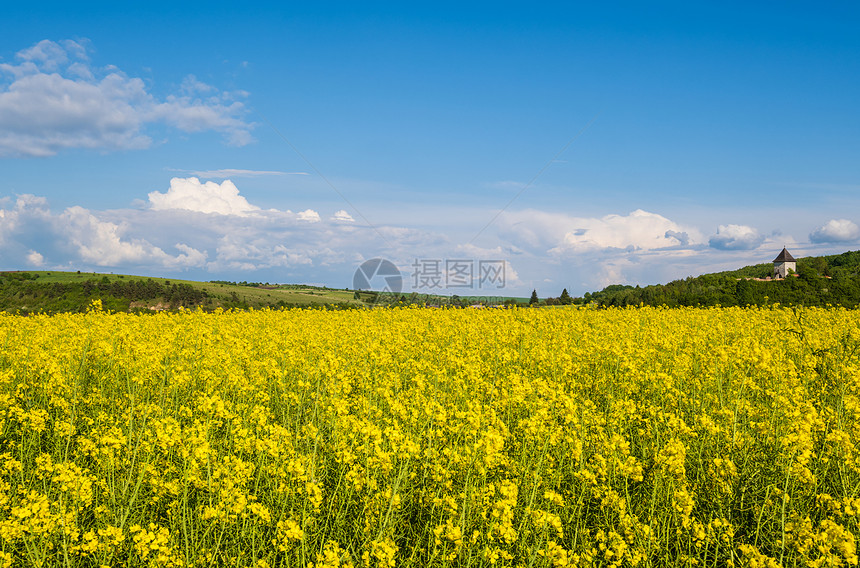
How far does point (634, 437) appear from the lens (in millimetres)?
6113

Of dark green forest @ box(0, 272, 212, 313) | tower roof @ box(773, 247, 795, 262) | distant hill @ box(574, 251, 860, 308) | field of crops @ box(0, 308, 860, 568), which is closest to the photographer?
field of crops @ box(0, 308, 860, 568)

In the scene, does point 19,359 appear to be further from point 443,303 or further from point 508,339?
point 443,303

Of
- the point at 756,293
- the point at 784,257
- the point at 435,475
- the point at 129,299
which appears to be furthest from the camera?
the point at 784,257

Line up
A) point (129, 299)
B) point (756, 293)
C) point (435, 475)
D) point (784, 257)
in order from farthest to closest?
point (784, 257) → point (129, 299) → point (756, 293) → point (435, 475)

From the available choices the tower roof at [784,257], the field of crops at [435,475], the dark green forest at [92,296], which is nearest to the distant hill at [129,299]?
the dark green forest at [92,296]

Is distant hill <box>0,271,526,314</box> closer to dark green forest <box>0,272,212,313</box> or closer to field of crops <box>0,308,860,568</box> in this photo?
dark green forest <box>0,272,212,313</box>

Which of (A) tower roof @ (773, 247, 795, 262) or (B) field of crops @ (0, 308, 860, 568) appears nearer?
(B) field of crops @ (0, 308, 860, 568)

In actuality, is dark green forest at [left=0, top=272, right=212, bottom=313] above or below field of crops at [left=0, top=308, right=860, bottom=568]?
above

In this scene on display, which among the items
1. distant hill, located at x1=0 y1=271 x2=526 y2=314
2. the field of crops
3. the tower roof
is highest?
the tower roof

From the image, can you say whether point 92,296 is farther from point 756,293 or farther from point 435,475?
point 756,293

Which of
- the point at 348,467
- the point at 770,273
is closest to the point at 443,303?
the point at 348,467

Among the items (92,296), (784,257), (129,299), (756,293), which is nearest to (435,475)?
(756,293)

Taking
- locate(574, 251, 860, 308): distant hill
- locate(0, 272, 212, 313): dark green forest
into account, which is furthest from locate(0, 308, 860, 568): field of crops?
locate(0, 272, 212, 313): dark green forest

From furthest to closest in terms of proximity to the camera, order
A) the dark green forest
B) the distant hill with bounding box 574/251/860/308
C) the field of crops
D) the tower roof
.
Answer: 1. the tower roof
2. the dark green forest
3. the distant hill with bounding box 574/251/860/308
4. the field of crops
